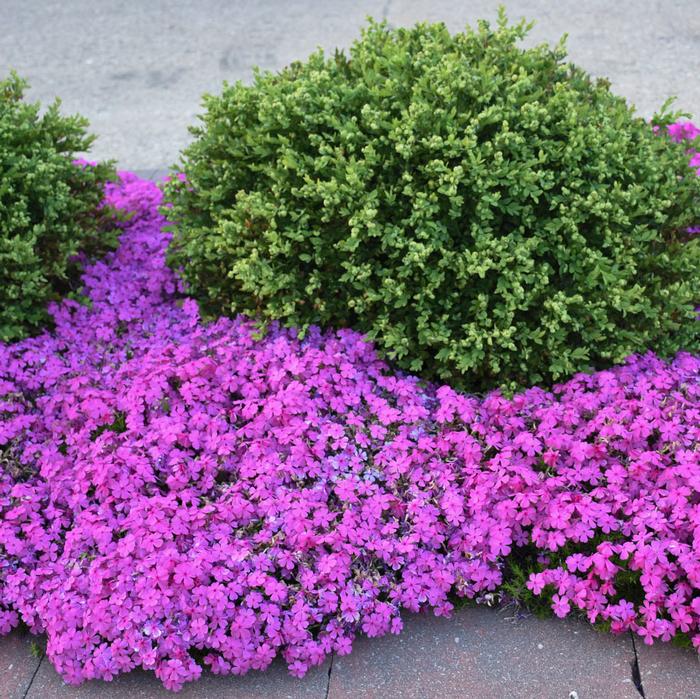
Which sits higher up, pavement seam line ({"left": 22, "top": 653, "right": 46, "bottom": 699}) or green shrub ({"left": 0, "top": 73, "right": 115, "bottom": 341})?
green shrub ({"left": 0, "top": 73, "right": 115, "bottom": 341})

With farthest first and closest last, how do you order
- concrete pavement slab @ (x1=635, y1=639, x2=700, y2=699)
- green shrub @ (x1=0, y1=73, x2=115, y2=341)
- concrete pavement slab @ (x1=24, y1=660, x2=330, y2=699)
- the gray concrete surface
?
1. the gray concrete surface
2. green shrub @ (x1=0, y1=73, x2=115, y2=341)
3. concrete pavement slab @ (x1=24, y1=660, x2=330, y2=699)
4. concrete pavement slab @ (x1=635, y1=639, x2=700, y2=699)

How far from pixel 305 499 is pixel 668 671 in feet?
4.79

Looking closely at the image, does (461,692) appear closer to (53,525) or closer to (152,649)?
(152,649)

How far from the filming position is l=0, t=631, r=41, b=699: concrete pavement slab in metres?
3.30

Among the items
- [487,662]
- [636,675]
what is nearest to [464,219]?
[487,662]

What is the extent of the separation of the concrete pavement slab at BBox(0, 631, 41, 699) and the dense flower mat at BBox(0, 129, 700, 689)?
0.11 meters

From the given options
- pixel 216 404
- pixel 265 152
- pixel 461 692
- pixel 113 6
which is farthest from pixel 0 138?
pixel 113 6

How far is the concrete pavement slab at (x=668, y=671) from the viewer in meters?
3.11

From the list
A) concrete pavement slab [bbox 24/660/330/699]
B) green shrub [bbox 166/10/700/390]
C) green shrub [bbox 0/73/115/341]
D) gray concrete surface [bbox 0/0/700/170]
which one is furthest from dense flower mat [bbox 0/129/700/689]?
gray concrete surface [bbox 0/0/700/170]

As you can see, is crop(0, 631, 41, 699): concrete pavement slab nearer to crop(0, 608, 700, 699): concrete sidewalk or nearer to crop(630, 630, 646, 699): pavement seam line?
crop(0, 608, 700, 699): concrete sidewalk

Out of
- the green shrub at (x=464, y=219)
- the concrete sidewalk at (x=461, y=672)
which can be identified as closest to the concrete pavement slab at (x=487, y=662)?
the concrete sidewalk at (x=461, y=672)

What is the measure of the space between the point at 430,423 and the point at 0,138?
8.37ft

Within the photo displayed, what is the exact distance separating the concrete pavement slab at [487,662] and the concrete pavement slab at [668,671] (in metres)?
0.05

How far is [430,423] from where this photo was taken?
12.8 feet
